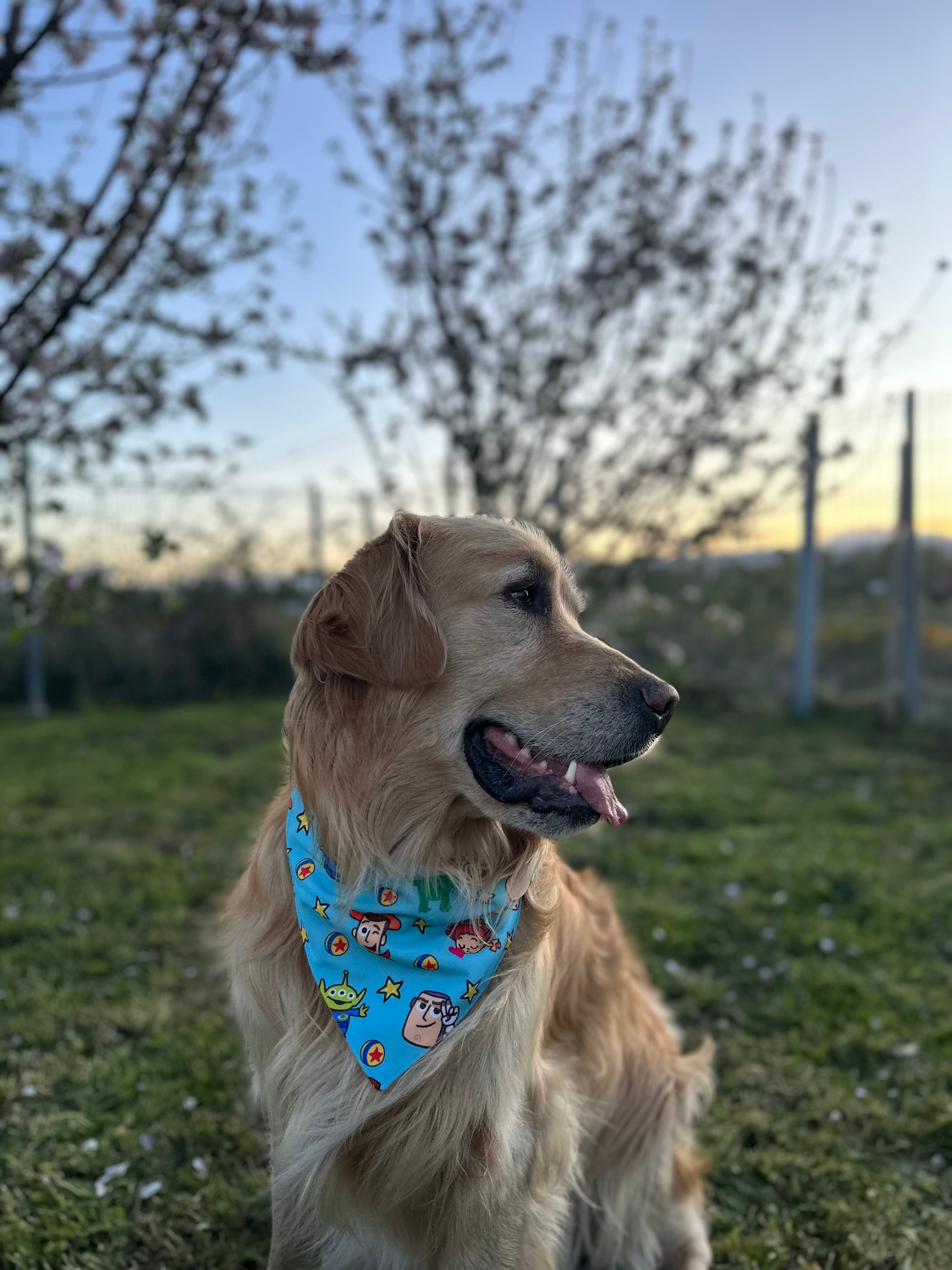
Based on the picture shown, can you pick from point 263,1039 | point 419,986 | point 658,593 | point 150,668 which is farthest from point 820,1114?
point 150,668

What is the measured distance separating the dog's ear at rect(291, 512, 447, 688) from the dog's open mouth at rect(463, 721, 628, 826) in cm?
19

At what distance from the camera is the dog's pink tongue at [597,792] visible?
1934 millimetres

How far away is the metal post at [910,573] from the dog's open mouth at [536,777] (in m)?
7.13

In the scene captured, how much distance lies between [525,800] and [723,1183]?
5.34 feet

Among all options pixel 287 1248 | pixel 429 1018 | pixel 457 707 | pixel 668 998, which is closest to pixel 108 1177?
pixel 287 1248

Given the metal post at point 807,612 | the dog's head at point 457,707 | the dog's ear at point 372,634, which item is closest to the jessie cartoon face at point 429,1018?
the dog's head at point 457,707

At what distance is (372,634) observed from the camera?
6.32ft

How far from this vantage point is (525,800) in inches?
75.3

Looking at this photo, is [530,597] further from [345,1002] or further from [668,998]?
[668,998]

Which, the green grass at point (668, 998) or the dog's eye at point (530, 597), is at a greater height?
the dog's eye at point (530, 597)

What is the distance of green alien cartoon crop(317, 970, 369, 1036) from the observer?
1918 mm

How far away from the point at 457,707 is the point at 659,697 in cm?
45

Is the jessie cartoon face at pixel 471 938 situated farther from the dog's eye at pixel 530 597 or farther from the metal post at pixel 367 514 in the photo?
the metal post at pixel 367 514

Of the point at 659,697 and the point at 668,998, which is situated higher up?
the point at 659,697
